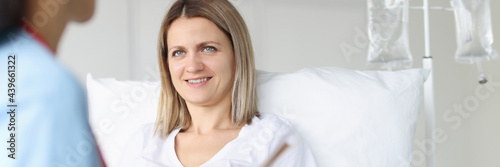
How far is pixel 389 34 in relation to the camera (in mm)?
1443

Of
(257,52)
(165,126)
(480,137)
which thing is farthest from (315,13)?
(165,126)

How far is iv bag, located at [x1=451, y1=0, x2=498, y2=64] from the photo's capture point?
1.35 m

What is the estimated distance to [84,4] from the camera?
82 centimetres

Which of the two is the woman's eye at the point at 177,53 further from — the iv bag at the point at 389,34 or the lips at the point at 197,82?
the iv bag at the point at 389,34

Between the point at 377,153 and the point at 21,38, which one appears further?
the point at 377,153

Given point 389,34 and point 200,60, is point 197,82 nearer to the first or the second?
point 200,60

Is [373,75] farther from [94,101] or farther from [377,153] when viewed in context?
[94,101]

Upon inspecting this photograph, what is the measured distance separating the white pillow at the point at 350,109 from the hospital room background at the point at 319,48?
1154mm

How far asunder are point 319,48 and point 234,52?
1448 mm

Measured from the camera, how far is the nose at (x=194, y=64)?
1.17 metres

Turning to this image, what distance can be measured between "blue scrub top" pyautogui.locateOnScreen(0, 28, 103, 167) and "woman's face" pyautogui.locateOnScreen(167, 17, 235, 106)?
0.31 m

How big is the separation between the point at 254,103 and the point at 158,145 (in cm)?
25

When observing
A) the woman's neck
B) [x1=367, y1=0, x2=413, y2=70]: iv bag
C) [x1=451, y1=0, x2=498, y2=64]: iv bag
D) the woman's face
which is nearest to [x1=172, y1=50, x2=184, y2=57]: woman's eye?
the woman's face

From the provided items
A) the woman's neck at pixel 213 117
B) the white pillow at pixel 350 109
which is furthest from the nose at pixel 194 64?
the white pillow at pixel 350 109
